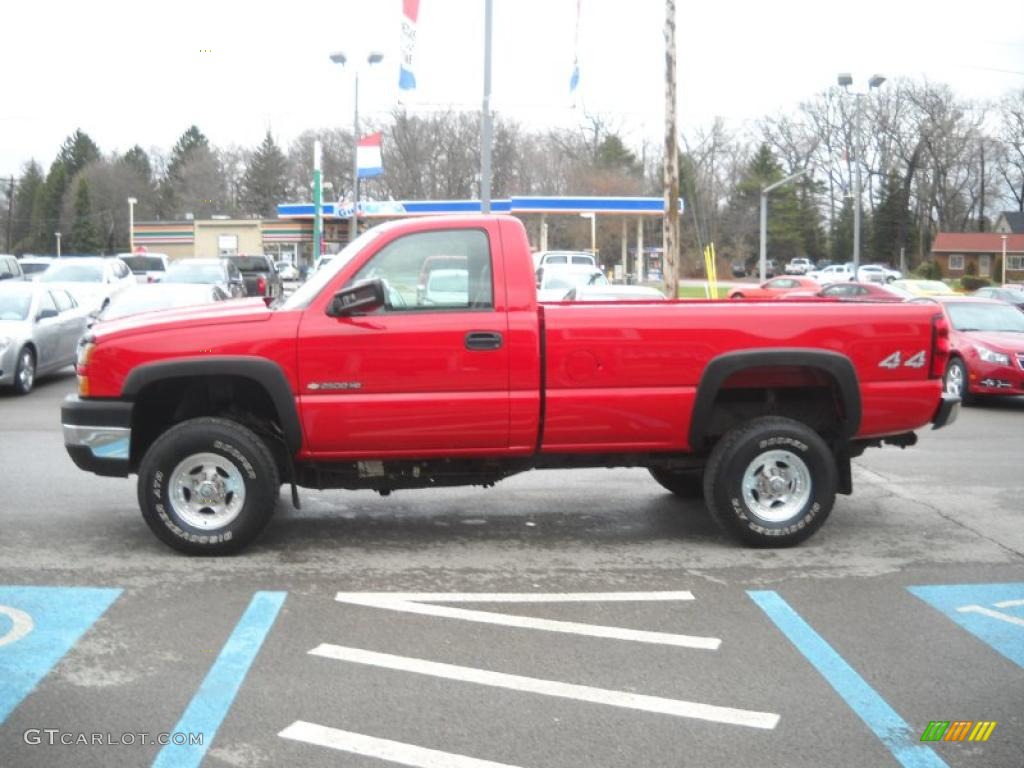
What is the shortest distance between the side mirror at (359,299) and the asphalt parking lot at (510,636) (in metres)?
1.57

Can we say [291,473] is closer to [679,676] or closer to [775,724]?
[679,676]

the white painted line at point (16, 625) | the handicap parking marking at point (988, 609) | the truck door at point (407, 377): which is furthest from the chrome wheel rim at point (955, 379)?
the white painted line at point (16, 625)

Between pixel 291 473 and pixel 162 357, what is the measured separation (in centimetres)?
107

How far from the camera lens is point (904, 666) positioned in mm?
5211

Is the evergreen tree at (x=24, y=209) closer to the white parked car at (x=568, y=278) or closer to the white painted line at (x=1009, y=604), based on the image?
the white parked car at (x=568, y=278)

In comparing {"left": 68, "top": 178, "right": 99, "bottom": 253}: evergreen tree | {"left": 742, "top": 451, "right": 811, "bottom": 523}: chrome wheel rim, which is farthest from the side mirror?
{"left": 68, "top": 178, "right": 99, "bottom": 253}: evergreen tree

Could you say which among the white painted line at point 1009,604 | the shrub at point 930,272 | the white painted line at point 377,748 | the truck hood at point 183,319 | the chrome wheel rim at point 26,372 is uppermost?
the shrub at point 930,272

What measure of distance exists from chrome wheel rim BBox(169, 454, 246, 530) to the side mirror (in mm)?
1171

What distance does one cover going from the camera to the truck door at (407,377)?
22.6 ft

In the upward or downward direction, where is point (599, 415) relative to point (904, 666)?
upward

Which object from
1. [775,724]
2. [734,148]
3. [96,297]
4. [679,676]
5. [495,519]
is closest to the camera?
[775,724]

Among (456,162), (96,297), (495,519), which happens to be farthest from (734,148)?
(495,519)

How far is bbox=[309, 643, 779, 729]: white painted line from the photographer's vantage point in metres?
4.58

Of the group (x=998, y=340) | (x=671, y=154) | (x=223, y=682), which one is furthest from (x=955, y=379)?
(x=223, y=682)
